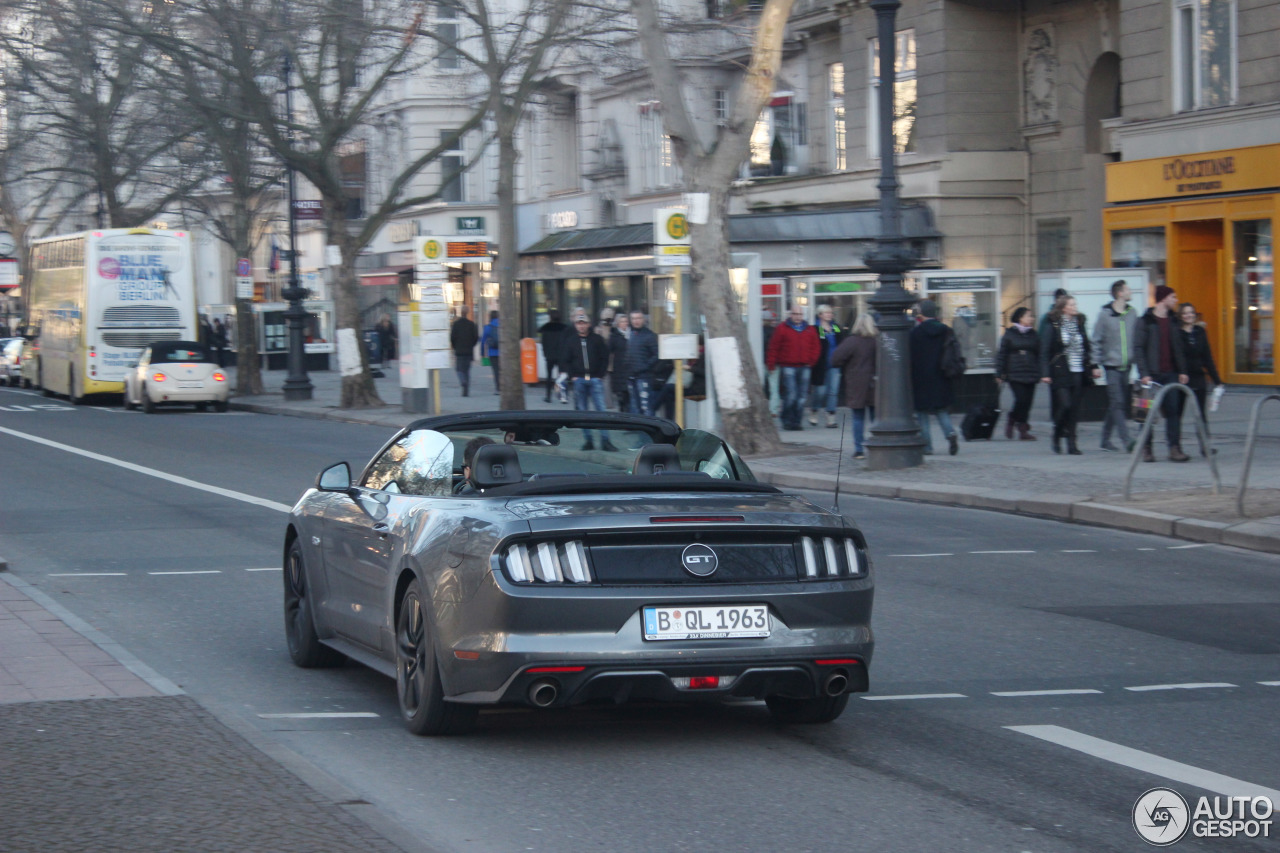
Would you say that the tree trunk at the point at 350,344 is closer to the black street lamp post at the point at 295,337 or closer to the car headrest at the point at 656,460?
the black street lamp post at the point at 295,337

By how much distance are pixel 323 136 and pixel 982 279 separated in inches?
517

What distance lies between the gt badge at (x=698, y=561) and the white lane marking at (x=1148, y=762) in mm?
1510

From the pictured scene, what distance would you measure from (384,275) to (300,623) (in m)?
52.8

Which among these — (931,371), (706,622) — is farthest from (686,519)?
(931,371)

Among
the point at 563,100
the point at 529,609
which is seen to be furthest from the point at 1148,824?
the point at 563,100

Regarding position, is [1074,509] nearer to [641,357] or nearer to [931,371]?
[931,371]

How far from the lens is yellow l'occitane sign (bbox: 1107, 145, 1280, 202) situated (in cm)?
2583

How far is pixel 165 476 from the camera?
18.9 m

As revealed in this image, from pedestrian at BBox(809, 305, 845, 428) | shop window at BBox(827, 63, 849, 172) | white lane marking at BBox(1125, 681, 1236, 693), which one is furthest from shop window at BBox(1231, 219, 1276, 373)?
white lane marking at BBox(1125, 681, 1236, 693)

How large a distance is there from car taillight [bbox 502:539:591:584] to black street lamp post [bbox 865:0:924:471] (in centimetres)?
1234

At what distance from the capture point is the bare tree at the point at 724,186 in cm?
1969

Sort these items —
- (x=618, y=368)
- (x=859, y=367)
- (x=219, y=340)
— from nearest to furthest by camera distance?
(x=859, y=367)
(x=618, y=368)
(x=219, y=340)

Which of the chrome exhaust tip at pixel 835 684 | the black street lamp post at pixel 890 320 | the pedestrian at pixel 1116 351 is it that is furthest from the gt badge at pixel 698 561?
the pedestrian at pixel 1116 351

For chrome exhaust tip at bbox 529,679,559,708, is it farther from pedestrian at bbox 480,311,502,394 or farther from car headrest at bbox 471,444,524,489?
pedestrian at bbox 480,311,502,394
